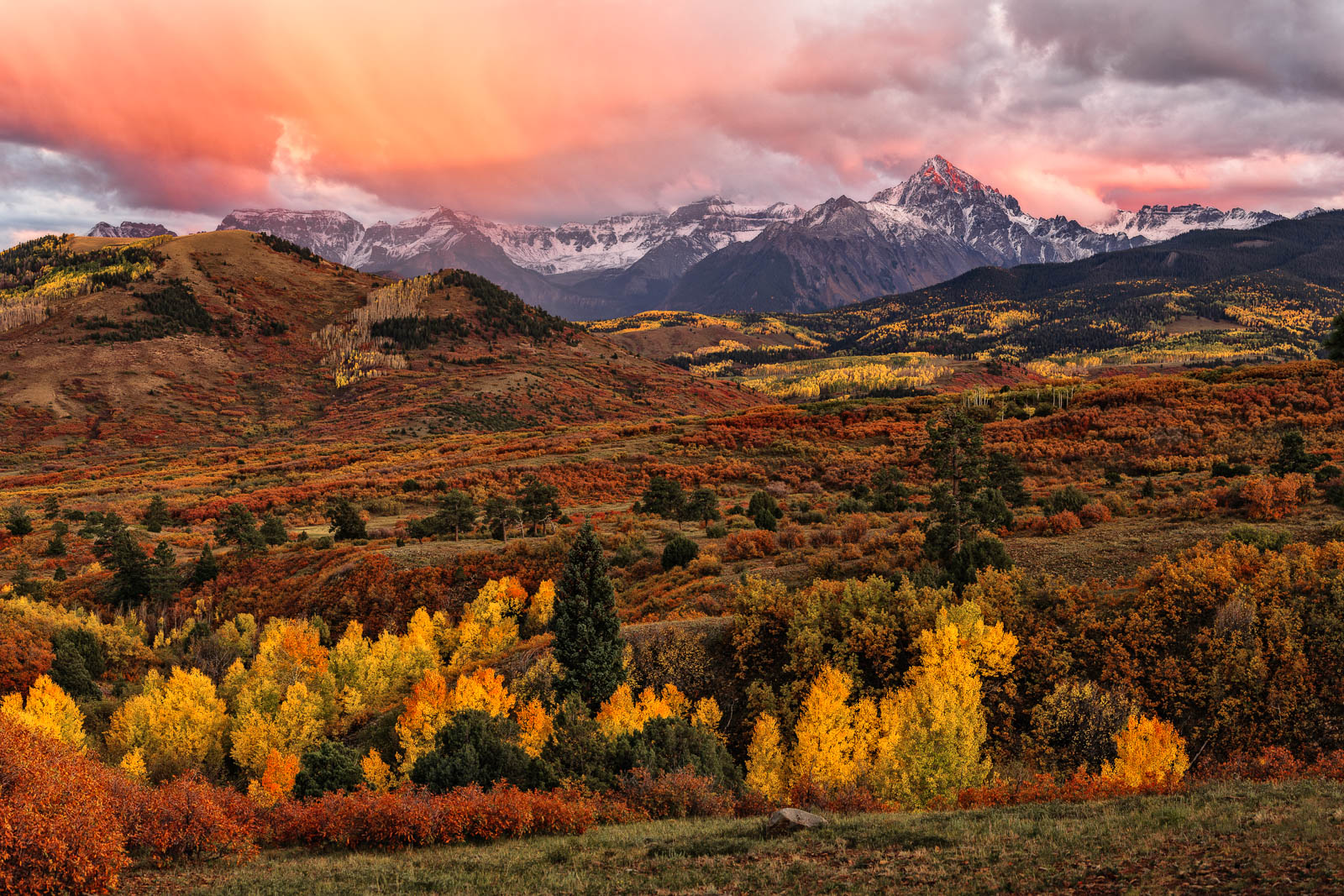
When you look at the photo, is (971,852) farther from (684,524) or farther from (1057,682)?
(684,524)

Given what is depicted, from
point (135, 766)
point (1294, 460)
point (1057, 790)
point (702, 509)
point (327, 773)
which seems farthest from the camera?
point (702, 509)

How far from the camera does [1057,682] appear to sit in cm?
2195

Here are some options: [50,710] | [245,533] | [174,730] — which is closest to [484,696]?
[174,730]

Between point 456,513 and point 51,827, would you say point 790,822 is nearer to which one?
point 51,827

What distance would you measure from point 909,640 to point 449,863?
1598 centimetres

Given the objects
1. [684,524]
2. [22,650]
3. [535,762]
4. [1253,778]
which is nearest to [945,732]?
[1253,778]

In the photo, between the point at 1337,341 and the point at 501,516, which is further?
the point at 1337,341

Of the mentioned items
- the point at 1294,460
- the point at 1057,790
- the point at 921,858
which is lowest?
the point at 1057,790

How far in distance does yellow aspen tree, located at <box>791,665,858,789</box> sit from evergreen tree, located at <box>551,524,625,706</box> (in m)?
6.94

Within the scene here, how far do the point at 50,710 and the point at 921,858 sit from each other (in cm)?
3181

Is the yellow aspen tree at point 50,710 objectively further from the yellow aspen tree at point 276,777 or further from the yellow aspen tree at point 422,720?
the yellow aspen tree at point 422,720

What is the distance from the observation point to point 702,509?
56406 mm

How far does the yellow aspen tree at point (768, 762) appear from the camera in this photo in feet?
69.7

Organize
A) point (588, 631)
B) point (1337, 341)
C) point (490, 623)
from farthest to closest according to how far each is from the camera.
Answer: point (1337, 341) < point (490, 623) < point (588, 631)
